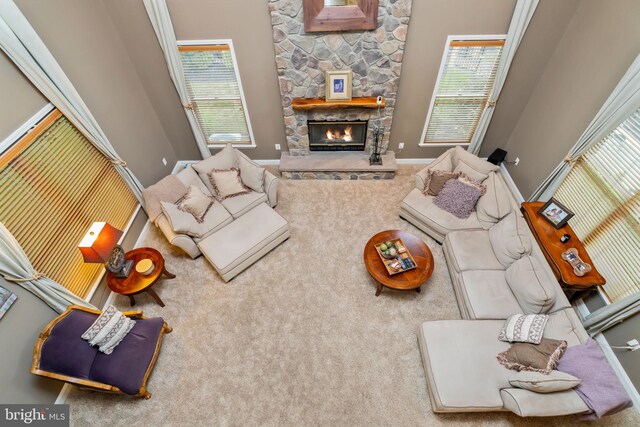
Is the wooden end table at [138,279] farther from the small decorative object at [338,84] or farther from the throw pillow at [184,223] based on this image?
the small decorative object at [338,84]

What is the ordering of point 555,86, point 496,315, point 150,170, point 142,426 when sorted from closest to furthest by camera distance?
1. point 142,426
2. point 496,315
3. point 555,86
4. point 150,170

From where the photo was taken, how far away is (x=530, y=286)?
10.6ft

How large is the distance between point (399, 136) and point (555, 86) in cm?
219

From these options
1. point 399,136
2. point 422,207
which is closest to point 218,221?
point 422,207

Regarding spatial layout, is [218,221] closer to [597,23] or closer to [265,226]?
[265,226]

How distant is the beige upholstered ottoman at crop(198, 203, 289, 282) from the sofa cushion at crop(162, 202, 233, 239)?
114 mm

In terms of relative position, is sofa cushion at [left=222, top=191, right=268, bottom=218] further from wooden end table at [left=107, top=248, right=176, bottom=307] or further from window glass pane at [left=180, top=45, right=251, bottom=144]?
window glass pane at [left=180, top=45, right=251, bottom=144]

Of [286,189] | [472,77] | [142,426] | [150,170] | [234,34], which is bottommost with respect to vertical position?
[142,426]

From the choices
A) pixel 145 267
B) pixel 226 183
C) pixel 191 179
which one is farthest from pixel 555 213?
pixel 145 267

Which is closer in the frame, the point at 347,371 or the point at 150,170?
the point at 347,371

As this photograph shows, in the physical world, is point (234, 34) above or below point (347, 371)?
above

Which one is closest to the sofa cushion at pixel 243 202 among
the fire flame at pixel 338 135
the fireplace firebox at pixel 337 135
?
the fireplace firebox at pixel 337 135

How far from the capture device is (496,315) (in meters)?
3.35

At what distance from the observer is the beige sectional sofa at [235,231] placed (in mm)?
4078
